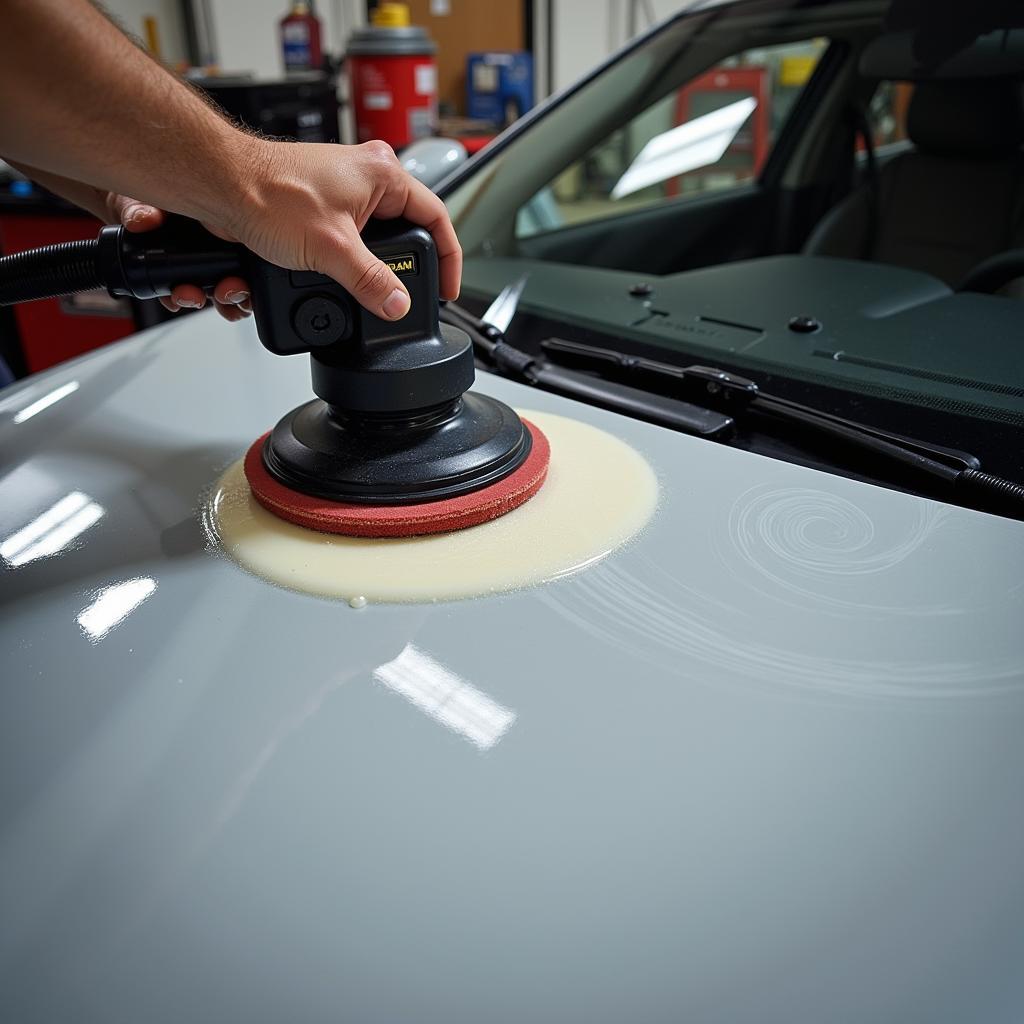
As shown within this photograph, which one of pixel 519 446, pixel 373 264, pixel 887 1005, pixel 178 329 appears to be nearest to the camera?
pixel 887 1005

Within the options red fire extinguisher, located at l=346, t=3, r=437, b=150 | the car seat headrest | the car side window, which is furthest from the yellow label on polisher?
red fire extinguisher, located at l=346, t=3, r=437, b=150

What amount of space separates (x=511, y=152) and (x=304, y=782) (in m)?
1.18

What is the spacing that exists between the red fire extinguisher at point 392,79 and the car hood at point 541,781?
2.99 m

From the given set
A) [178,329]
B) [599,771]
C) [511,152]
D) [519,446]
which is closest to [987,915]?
[599,771]

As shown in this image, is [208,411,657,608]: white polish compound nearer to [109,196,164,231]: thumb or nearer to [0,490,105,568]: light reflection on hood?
[0,490,105,568]: light reflection on hood

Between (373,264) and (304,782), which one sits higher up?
A: (373,264)

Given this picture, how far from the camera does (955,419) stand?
846 mm

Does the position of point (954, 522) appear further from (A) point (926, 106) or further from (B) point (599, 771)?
(A) point (926, 106)

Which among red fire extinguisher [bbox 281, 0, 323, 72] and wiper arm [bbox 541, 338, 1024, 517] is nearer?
wiper arm [bbox 541, 338, 1024, 517]

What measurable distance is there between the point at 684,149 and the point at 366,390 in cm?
91

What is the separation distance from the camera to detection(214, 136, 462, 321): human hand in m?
0.68

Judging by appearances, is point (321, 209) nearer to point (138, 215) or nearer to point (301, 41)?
point (138, 215)

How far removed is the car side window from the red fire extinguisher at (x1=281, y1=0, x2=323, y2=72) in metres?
2.47

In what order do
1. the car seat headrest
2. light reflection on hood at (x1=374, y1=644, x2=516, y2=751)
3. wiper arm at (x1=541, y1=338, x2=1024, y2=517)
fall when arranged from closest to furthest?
1. light reflection on hood at (x1=374, y1=644, x2=516, y2=751)
2. wiper arm at (x1=541, y1=338, x2=1024, y2=517)
3. the car seat headrest
